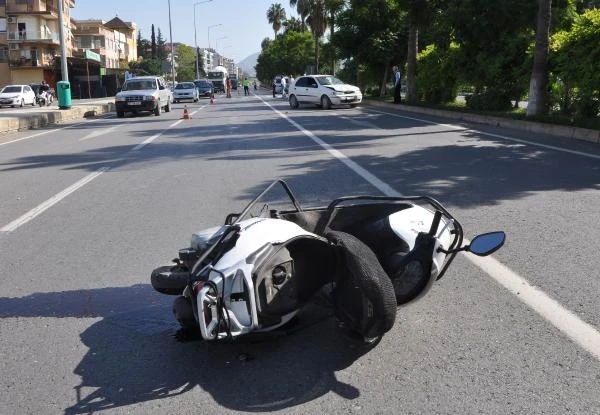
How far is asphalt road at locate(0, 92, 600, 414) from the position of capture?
3.35 metres

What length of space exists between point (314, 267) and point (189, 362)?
88 centimetres

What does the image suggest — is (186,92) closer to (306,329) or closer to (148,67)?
(306,329)

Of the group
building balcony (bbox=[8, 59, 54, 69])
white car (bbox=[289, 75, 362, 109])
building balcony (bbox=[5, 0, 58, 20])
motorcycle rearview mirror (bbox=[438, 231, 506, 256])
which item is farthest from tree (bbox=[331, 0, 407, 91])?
building balcony (bbox=[8, 59, 54, 69])

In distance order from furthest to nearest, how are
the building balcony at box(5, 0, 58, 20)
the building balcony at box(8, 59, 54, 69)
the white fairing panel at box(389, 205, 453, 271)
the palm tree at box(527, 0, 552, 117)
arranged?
the building balcony at box(8, 59, 54, 69), the building balcony at box(5, 0, 58, 20), the palm tree at box(527, 0, 552, 117), the white fairing panel at box(389, 205, 453, 271)

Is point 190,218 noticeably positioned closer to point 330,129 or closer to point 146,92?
point 330,129

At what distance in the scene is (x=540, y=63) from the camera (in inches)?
731

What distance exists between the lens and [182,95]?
1881 inches

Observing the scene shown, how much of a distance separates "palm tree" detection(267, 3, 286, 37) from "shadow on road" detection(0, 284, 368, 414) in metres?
120

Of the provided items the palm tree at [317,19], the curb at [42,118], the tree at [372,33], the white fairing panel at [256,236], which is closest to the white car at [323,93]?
the tree at [372,33]

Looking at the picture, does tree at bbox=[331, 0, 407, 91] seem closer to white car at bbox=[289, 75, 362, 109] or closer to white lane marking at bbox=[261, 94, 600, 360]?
white car at bbox=[289, 75, 362, 109]

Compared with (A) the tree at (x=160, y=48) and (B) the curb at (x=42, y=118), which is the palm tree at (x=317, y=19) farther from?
(A) the tree at (x=160, y=48)

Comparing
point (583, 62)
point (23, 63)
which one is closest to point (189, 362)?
point (583, 62)

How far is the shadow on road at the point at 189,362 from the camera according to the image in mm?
3369

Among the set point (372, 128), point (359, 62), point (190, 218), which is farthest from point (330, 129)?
point (359, 62)
